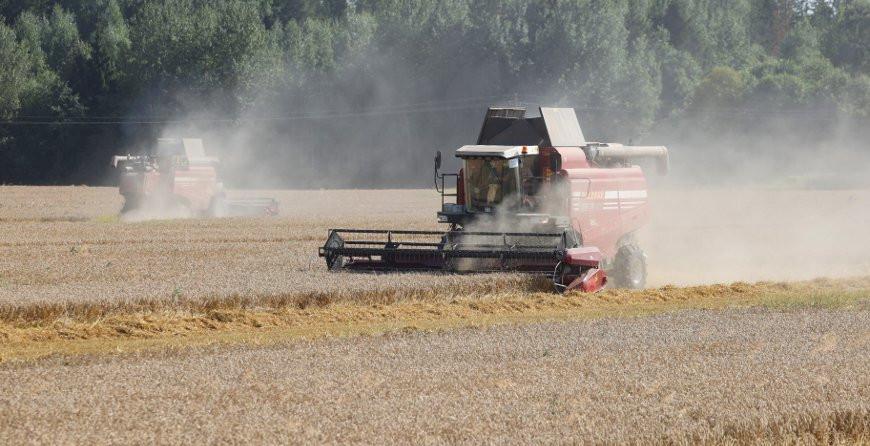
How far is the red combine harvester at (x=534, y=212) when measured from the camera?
19.0m

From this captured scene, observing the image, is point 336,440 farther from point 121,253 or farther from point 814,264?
point 814,264

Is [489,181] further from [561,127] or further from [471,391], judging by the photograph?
[471,391]

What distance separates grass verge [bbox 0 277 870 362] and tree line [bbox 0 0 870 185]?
53.3m

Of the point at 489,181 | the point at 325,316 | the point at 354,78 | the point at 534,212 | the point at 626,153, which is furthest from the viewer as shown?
the point at 354,78

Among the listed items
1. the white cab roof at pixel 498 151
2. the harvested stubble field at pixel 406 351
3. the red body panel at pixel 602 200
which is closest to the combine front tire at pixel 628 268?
the red body panel at pixel 602 200

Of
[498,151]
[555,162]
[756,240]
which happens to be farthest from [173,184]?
[555,162]

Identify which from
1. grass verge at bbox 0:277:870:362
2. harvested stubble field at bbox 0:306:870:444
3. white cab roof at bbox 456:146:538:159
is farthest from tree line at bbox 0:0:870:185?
harvested stubble field at bbox 0:306:870:444

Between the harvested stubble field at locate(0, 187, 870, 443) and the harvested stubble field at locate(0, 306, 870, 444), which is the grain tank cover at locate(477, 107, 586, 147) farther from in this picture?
the harvested stubble field at locate(0, 306, 870, 444)

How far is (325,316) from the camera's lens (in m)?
15.8

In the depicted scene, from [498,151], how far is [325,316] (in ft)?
18.9

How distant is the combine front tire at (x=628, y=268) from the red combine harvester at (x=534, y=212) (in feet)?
0.06

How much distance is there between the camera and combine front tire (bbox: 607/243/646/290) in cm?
2011

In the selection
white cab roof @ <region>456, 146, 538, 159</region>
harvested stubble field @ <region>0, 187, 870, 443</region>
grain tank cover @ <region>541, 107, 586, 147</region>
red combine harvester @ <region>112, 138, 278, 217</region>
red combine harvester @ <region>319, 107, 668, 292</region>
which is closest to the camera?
harvested stubble field @ <region>0, 187, 870, 443</region>

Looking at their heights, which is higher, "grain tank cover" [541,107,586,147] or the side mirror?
"grain tank cover" [541,107,586,147]
